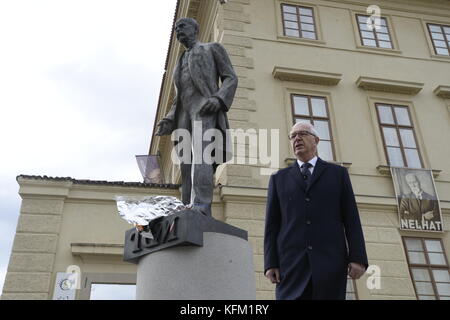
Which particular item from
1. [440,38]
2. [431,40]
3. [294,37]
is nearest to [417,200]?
[294,37]

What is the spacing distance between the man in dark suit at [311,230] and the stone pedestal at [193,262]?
0.50 m

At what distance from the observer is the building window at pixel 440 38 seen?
13.2 m

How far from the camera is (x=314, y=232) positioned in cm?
273

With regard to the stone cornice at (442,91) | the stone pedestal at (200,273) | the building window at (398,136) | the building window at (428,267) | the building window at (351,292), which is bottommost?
the stone pedestal at (200,273)

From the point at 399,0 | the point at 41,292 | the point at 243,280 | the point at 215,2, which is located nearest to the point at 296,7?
the point at 215,2

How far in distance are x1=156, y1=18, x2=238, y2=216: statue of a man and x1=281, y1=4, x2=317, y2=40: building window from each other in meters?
8.11

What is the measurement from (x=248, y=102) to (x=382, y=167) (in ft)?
11.6

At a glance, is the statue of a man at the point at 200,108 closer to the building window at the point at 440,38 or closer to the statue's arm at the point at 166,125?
the statue's arm at the point at 166,125

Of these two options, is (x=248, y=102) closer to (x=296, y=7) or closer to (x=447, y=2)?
(x=296, y=7)

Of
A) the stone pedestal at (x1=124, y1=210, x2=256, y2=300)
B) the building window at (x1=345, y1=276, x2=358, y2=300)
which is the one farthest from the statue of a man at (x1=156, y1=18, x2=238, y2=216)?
the building window at (x1=345, y1=276, x2=358, y2=300)

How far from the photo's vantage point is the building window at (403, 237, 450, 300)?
30.7ft

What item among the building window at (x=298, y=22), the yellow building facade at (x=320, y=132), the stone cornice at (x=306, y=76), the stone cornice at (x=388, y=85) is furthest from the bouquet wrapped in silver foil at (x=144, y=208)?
the building window at (x=298, y=22)
